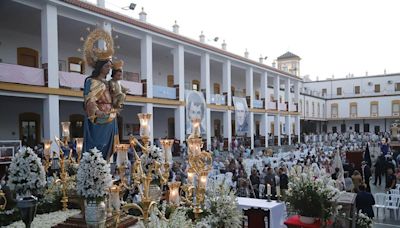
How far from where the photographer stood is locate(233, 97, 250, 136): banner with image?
27047mm

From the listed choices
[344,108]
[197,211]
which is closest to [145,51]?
[197,211]

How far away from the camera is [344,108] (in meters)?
56.8

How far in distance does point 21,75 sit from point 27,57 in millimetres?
4213

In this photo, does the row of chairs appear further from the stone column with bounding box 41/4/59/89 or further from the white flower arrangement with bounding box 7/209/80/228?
the stone column with bounding box 41/4/59/89

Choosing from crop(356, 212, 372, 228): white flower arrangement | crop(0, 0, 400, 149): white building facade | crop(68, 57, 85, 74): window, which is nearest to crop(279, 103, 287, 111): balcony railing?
crop(0, 0, 400, 149): white building facade

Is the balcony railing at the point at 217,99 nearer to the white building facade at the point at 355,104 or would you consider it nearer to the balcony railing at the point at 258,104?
the balcony railing at the point at 258,104

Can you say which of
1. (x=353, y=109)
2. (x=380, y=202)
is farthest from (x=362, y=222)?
(x=353, y=109)

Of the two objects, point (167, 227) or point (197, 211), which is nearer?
point (167, 227)

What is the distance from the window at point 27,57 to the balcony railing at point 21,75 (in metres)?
3.46

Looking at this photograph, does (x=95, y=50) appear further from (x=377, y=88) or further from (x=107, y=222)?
(x=377, y=88)

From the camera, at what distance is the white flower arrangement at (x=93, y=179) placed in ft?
18.7

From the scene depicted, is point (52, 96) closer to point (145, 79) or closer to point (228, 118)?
point (145, 79)

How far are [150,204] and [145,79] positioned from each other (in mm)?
15050

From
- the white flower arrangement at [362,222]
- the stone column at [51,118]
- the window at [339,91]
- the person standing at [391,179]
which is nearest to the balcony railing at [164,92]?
the stone column at [51,118]
